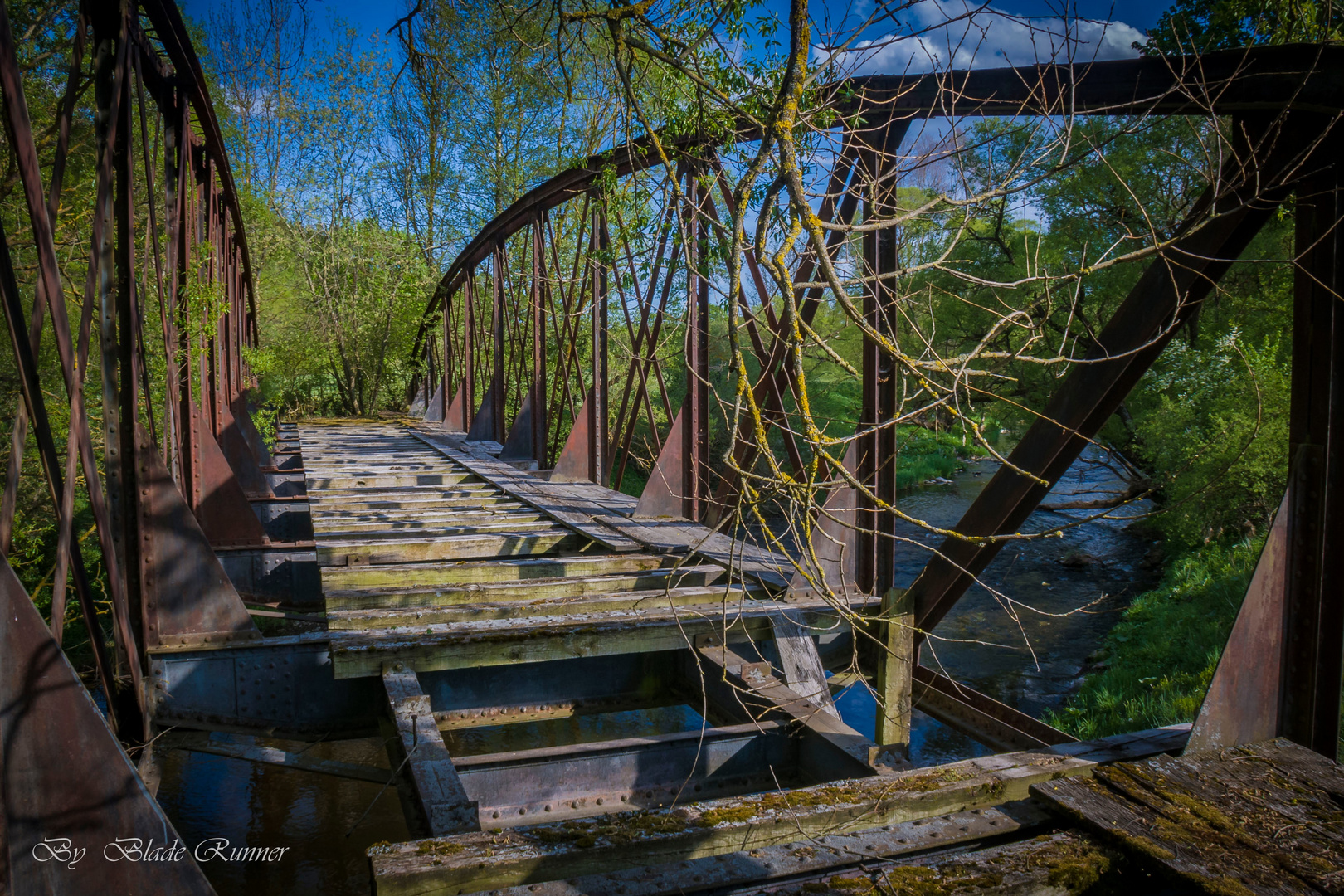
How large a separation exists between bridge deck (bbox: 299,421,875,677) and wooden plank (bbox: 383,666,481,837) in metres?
0.40

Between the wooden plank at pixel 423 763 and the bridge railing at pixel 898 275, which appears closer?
the wooden plank at pixel 423 763

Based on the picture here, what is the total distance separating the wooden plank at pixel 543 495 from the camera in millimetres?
6785

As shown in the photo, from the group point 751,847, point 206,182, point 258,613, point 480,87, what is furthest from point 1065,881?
point 480,87

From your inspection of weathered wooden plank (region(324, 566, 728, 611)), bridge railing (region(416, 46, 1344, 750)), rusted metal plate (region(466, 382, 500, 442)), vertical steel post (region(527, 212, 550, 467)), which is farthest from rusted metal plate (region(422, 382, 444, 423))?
weathered wooden plank (region(324, 566, 728, 611))

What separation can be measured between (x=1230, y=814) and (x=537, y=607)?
335cm

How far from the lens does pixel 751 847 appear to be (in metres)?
2.87

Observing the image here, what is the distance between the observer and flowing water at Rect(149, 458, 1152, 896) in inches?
233

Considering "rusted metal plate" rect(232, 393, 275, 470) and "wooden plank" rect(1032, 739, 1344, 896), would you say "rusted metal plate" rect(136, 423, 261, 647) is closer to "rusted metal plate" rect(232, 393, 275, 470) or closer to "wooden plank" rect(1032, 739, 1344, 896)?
"wooden plank" rect(1032, 739, 1344, 896)

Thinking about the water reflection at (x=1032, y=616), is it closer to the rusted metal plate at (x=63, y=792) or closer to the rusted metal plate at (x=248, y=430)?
the rusted metal plate at (x=63, y=792)

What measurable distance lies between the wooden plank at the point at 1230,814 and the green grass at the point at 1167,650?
504 centimetres

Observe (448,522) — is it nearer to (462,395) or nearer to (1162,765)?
(1162,765)

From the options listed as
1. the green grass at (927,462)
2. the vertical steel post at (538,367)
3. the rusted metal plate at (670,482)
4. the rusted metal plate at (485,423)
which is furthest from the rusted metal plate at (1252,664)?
the green grass at (927,462)

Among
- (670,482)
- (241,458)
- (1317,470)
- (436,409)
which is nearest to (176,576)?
(670,482)

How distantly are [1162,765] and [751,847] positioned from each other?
1670 millimetres
